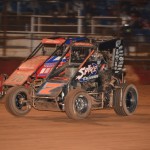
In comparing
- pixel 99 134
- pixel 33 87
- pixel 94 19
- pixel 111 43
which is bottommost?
pixel 99 134

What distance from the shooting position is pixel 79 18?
1841 centimetres

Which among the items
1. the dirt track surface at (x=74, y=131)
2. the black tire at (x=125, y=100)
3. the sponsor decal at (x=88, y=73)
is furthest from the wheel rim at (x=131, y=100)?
the sponsor decal at (x=88, y=73)

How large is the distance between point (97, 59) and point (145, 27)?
8801 mm

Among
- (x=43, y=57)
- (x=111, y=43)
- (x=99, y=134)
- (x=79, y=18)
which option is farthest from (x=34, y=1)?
(x=99, y=134)

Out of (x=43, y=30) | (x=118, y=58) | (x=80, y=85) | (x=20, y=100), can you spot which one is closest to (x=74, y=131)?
(x=80, y=85)

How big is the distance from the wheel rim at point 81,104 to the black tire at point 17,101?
1.10 metres

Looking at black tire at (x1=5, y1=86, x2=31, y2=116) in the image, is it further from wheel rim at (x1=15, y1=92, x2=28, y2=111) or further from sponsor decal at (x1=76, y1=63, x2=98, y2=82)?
sponsor decal at (x1=76, y1=63, x2=98, y2=82)

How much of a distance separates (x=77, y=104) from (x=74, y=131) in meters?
1.26

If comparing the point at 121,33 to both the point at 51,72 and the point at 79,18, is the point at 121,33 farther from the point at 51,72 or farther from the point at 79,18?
the point at 51,72

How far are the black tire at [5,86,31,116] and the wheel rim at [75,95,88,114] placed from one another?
1104mm

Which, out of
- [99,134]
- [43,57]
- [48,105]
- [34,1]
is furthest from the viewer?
[34,1]

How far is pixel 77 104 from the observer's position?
33.3 feet

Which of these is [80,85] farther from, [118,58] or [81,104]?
[118,58]

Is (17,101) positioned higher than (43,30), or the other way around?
(43,30)
